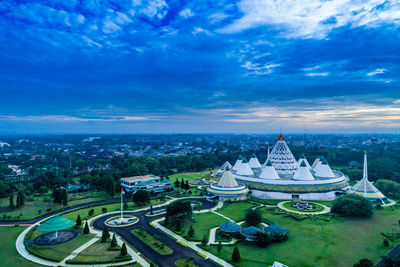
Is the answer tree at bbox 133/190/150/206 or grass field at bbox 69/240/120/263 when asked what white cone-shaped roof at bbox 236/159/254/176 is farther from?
grass field at bbox 69/240/120/263

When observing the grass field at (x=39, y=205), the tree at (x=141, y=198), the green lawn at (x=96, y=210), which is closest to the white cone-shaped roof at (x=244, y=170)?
the green lawn at (x=96, y=210)

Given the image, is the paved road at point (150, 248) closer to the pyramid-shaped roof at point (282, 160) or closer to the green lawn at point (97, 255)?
the green lawn at point (97, 255)

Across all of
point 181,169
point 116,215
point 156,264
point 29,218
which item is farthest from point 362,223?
point 181,169

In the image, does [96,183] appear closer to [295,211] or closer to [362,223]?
[295,211]

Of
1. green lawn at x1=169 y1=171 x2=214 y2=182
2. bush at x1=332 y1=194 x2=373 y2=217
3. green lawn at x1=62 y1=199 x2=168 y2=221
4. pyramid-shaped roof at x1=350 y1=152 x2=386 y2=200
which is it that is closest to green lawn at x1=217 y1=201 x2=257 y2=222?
green lawn at x1=62 y1=199 x2=168 y2=221

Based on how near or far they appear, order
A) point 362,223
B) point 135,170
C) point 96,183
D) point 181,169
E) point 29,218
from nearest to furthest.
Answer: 1. point 362,223
2. point 29,218
3. point 96,183
4. point 135,170
5. point 181,169

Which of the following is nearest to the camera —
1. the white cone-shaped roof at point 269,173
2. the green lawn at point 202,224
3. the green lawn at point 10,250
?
the green lawn at point 10,250

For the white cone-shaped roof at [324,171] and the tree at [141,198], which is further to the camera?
the white cone-shaped roof at [324,171]

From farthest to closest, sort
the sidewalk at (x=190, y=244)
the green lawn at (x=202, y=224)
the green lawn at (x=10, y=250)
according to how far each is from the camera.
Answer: the green lawn at (x=202, y=224) < the sidewalk at (x=190, y=244) < the green lawn at (x=10, y=250)
